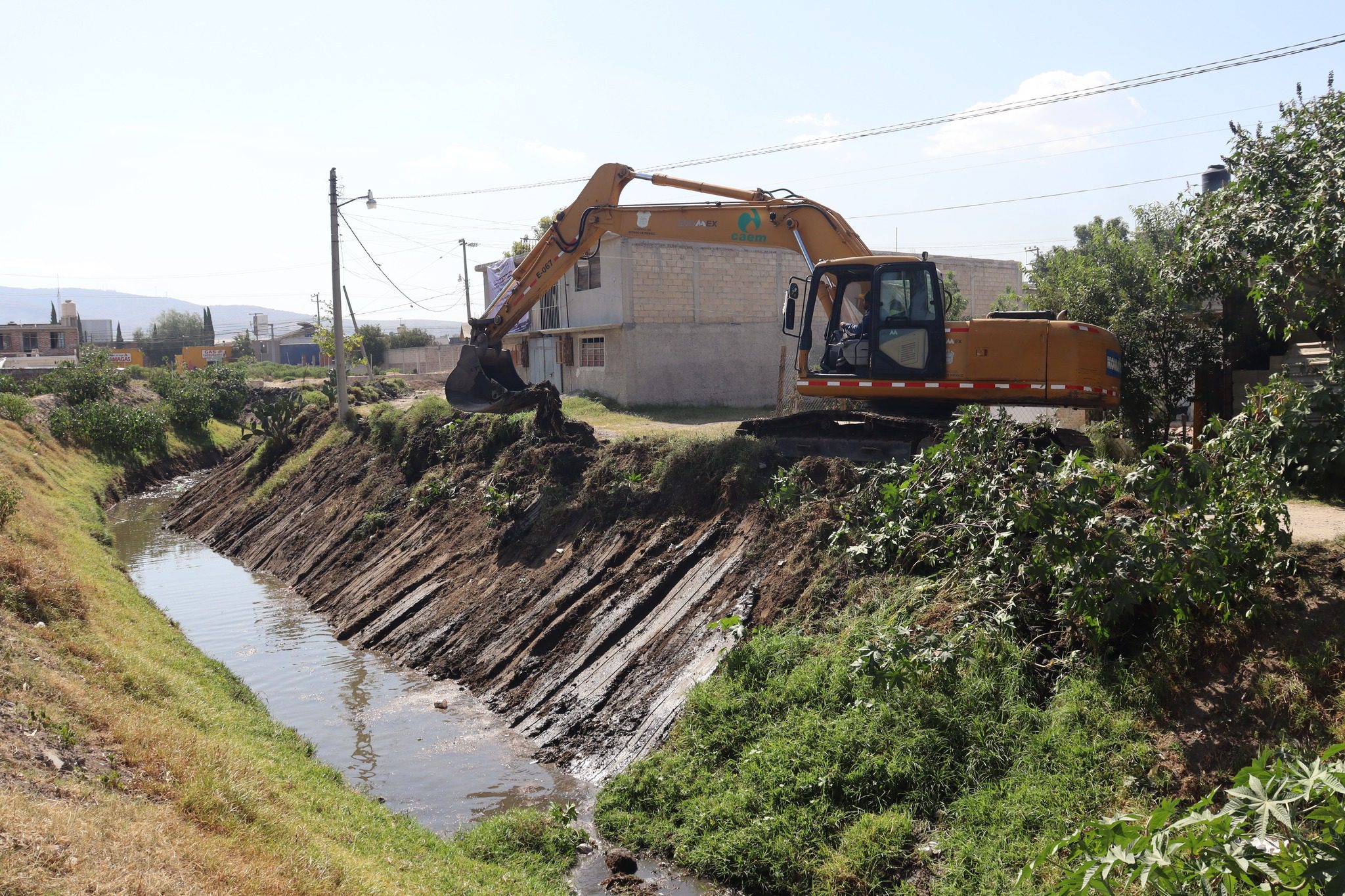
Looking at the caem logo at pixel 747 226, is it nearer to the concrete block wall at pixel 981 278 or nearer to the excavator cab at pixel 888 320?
the excavator cab at pixel 888 320

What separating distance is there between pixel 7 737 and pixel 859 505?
832 centimetres

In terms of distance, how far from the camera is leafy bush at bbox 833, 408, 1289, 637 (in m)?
7.90

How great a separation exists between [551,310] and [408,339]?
176ft

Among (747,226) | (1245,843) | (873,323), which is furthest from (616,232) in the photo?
(1245,843)

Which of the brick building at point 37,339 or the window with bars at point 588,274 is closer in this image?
the window with bars at point 588,274

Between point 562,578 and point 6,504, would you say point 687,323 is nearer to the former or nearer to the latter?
point 562,578

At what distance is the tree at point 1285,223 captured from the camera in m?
8.38

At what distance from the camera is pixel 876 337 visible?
1438cm

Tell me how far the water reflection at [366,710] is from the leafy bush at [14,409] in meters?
13.5

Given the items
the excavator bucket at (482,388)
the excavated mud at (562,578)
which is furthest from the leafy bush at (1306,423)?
the excavator bucket at (482,388)

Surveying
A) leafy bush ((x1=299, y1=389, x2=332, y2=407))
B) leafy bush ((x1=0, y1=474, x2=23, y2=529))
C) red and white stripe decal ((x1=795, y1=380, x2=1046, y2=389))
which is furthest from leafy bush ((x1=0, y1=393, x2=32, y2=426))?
red and white stripe decal ((x1=795, y1=380, x2=1046, y2=389))

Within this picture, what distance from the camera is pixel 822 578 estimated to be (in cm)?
1127

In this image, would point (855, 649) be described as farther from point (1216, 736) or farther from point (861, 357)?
point (861, 357)

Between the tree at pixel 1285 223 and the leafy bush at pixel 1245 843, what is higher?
the tree at pixel 1285 223
